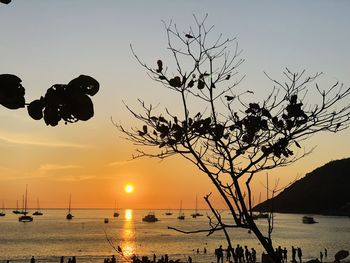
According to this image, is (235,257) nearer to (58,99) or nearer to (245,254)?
(58,99)

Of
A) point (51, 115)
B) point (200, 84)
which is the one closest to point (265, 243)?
point (200, 84)

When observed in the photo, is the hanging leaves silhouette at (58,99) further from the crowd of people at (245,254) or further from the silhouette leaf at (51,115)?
the crowd of people at (245,254)

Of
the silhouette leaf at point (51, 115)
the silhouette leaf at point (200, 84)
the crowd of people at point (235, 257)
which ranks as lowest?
the crowd of people at point (235, 257)

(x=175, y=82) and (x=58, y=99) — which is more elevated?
(x=175, y=82)

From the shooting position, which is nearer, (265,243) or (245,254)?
(265,243)

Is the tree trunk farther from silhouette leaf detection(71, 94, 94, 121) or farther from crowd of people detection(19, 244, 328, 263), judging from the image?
silhouette leaf detection(71, 94, 94, 121)

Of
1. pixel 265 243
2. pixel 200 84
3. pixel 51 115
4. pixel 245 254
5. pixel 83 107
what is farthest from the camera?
pixel 245 254

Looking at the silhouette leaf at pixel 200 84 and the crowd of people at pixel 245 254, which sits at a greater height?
the silhouette leaf at pixel 200 84

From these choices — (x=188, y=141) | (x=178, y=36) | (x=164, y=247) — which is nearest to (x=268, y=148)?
(x=188, y=141)

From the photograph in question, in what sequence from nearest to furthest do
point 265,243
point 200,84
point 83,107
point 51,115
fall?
point 83,107 → point 51,115 → point 265,243 → point 200,84

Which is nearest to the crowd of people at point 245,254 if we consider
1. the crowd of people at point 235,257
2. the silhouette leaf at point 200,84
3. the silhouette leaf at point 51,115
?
the crowd of people at point 235,257

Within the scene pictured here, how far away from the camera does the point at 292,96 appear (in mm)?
4914

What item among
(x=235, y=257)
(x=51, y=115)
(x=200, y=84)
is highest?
(x=200, y=84)

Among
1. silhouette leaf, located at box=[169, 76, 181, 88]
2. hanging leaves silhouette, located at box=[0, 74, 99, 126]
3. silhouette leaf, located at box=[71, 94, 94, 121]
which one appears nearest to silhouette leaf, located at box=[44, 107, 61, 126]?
hanging leaves silhouette, located at box=[0, 74, 99, 126]
